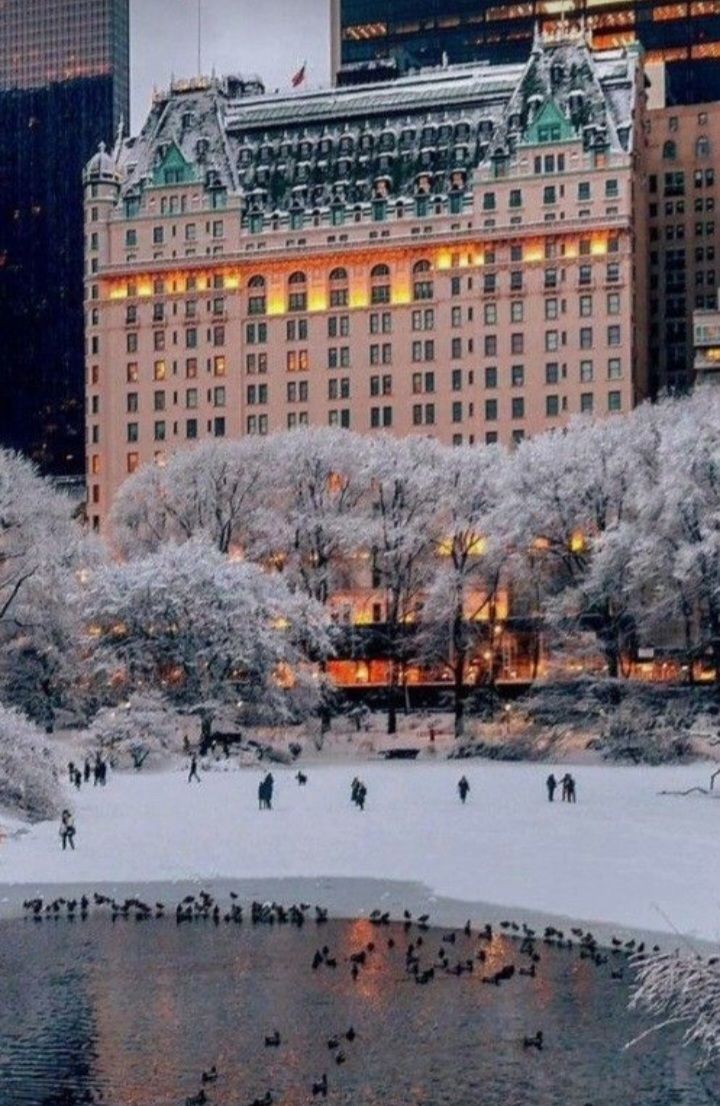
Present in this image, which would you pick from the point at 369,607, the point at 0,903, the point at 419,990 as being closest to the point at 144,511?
the point at 369,607

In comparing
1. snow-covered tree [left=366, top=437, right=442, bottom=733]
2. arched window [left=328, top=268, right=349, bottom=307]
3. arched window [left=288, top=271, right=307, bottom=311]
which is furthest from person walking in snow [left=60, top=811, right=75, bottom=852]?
arched window [left=288, top=271, right=307, bottom=311]

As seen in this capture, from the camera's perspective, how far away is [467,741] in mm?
104688

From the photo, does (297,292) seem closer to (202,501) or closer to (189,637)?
(202,501)

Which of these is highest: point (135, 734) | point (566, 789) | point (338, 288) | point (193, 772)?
point (338, 288)

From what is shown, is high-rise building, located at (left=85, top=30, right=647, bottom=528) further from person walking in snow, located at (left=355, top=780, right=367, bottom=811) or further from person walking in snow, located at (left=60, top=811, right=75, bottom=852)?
person walking in snow, located at (left=60, top=811, right=75, bottom=852)

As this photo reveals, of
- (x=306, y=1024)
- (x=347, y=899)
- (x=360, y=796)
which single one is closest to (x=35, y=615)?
(x=360, y=796)

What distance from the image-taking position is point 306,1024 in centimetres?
4244

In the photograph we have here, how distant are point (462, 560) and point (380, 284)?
68.4 metres

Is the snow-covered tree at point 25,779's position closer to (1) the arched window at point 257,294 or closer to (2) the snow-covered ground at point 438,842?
(2) the snow-covered ground at point 438,842

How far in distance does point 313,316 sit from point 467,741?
89.6 metres

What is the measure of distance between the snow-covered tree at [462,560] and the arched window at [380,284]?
56.1 meters

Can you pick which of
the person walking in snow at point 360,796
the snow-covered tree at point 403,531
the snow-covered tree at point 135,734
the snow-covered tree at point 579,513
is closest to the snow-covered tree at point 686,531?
the snow-covered tree at point 579,513

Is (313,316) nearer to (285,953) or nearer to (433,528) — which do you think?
(433,528)

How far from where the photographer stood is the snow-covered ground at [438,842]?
57062 mm
